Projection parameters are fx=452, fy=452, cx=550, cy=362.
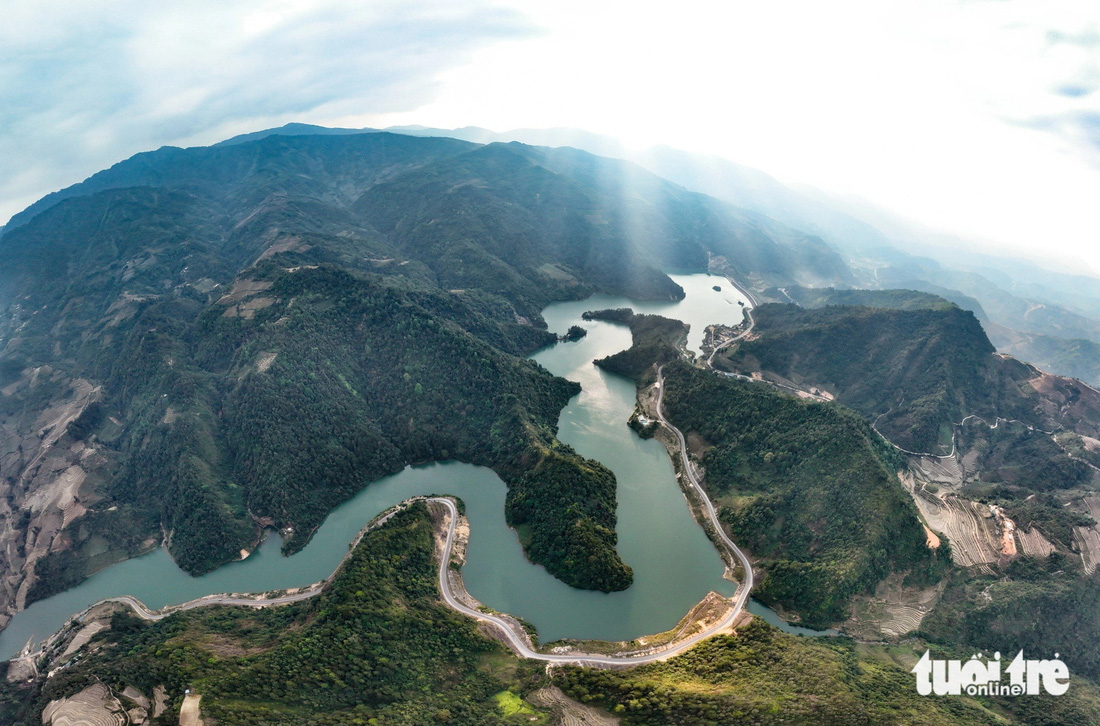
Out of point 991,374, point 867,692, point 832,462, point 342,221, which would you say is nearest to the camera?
point 867,692

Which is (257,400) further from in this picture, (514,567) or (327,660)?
(514,567)

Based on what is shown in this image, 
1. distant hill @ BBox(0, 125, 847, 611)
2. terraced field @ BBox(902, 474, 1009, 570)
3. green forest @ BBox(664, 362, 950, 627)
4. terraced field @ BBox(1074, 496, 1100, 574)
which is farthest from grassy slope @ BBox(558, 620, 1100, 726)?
terraced field @ BBox(1074, 496, 1100, 574)

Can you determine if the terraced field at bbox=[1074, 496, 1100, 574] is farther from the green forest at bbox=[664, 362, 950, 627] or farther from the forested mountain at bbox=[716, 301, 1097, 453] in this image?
the forested mountain at bbox=[716, 301, 1097, 453]

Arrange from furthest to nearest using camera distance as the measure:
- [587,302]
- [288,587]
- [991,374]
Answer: [587,302] → [991,374] → [288,587]

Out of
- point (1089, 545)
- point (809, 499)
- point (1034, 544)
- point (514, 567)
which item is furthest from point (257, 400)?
point (1089, 545)

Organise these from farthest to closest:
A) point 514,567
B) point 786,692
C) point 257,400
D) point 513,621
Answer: point 257,400
point 514,567
point 513,621
point 786,692

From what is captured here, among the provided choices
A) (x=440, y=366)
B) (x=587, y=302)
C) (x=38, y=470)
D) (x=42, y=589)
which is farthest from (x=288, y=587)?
(x=587, y=302)

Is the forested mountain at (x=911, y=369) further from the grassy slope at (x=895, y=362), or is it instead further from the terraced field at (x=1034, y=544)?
the terraced field at (x=1034, y=544)

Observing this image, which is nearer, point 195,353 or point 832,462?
point 832,462

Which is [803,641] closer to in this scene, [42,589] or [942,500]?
[942,500]
